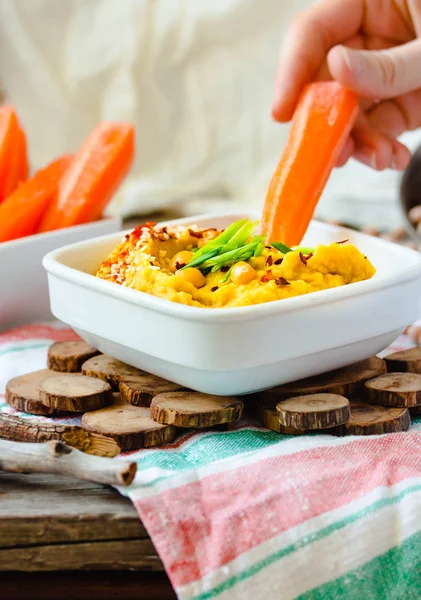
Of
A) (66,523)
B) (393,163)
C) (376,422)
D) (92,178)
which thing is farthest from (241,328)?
(393,163)

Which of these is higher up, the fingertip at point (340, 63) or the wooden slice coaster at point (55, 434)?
the fingertip at point (340, 63)

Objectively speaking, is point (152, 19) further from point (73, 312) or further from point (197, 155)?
point (73, 312)

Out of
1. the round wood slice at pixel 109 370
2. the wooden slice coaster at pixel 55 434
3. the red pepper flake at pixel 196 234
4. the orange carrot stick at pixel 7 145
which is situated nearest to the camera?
the wooden slice coaster at pixel 55 434

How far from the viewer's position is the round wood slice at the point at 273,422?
1351mm

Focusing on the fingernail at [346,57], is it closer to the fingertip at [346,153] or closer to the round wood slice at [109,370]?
the fingertip at [346,153]

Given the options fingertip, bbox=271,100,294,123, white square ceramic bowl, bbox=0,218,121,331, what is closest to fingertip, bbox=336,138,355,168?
fingertip, bbox=271,100,294,123

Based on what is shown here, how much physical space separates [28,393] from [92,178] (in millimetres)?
663

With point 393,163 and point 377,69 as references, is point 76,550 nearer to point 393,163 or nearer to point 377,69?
point 377,69

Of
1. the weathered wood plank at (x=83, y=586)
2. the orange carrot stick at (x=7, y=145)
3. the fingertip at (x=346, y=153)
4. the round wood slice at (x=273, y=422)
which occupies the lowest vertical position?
the weathered wood plank at (x=83, y=586)

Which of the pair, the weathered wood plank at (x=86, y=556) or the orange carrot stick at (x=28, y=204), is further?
the orange carrot stick at (x=28, y=204)

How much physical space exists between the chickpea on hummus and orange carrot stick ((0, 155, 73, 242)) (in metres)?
0.43

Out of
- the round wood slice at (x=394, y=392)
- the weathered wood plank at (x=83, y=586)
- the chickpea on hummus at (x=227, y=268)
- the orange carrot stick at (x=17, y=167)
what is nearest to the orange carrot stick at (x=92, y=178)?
the orange carrot stick at (x=17, y=167)

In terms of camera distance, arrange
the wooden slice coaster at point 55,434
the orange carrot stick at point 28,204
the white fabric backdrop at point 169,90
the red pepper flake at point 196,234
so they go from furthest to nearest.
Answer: the white fabric backdrop at point 169,90, the orange carrot stick at point 28,204, the red pepper flake at point 196,234, the wooden slice coaster at point 55,434

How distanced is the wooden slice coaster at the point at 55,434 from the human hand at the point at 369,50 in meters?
0.90
